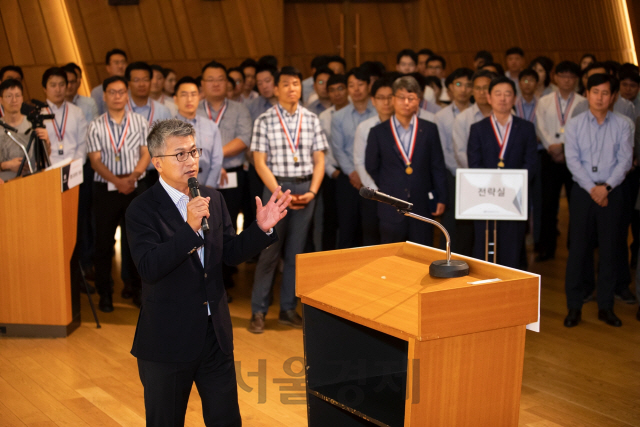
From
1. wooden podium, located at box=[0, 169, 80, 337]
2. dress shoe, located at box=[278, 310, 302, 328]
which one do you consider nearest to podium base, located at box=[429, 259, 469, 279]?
dress shoe, located at box=[278, 310, 302, 328]

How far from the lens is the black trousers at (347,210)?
5.62 meters

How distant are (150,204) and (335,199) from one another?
11.5ft

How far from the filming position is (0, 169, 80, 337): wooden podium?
450cm

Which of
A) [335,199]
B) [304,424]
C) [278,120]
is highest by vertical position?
[278,120]

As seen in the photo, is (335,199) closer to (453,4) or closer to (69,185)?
(69,185)

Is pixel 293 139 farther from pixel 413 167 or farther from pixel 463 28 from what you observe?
pixel 463 28

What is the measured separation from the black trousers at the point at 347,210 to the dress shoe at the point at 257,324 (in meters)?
1.15

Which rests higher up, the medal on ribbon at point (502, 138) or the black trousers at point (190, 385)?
the medal on ribbon at point (502, 138)

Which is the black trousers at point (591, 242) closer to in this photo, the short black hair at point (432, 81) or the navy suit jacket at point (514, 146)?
the navy suit jacket at point (514, 146)

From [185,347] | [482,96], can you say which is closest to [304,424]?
[185,347]

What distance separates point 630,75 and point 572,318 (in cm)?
287

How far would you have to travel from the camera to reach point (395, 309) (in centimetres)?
239

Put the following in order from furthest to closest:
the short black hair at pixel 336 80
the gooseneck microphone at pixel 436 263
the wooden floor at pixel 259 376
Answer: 1. the short black hair at pixel 336 80
2. the wooden floor at pixel 259 376
3. the gooseneck microphone at pixel 436 263

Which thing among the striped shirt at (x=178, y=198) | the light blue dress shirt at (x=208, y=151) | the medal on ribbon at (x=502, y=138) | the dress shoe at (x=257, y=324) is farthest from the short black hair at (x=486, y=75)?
the striped shirt at (x=178, y=198)
